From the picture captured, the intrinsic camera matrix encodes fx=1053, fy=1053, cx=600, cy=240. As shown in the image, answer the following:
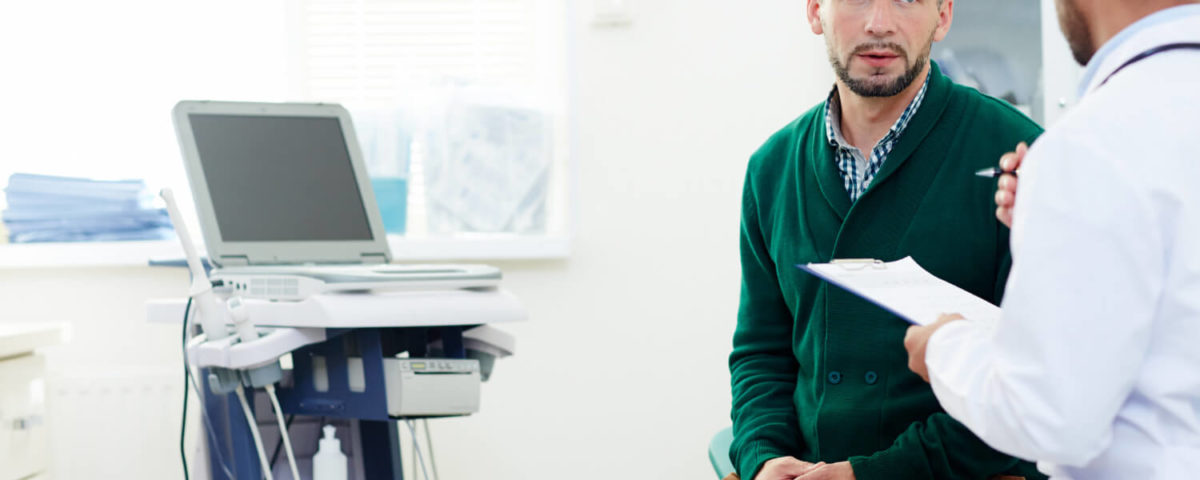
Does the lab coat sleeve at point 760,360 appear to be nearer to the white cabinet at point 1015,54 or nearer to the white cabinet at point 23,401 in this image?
the white cabinet at point 1015,54

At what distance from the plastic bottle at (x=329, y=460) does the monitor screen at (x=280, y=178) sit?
1.14ft

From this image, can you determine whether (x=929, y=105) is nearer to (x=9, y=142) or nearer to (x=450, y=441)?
(x=450, y=441)

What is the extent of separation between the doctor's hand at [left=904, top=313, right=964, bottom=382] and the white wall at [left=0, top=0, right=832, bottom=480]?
1.54m

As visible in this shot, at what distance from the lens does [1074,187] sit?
765 mm

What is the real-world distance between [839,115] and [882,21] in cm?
16

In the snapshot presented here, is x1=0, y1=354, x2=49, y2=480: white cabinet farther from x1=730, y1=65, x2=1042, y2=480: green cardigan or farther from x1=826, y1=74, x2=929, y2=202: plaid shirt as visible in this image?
x1=826, y1=74, x2=929, y2=202: plaid shirt

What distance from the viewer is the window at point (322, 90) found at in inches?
97.5

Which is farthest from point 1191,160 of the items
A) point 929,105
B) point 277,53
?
point 277,53

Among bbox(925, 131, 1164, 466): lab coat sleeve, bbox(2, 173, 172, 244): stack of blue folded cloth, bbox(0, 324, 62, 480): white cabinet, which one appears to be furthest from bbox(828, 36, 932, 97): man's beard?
bbox(2, 173, 172, 244): stack of blue folded cloth

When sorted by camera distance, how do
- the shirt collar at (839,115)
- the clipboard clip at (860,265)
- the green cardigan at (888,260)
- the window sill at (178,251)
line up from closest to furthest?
1. the clipboard clip at (860,265)
2. the green cardigan at (888,260)
3. the shirt collar at (839,115)
4. the window sill at (178,251)

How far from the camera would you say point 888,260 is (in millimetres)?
1355

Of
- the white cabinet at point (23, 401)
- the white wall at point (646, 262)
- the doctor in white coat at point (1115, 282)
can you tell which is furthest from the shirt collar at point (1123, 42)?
the white cabinet at point (23, 401)

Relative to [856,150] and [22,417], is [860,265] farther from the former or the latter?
[22,417]

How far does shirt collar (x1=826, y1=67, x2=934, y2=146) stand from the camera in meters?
1.40
